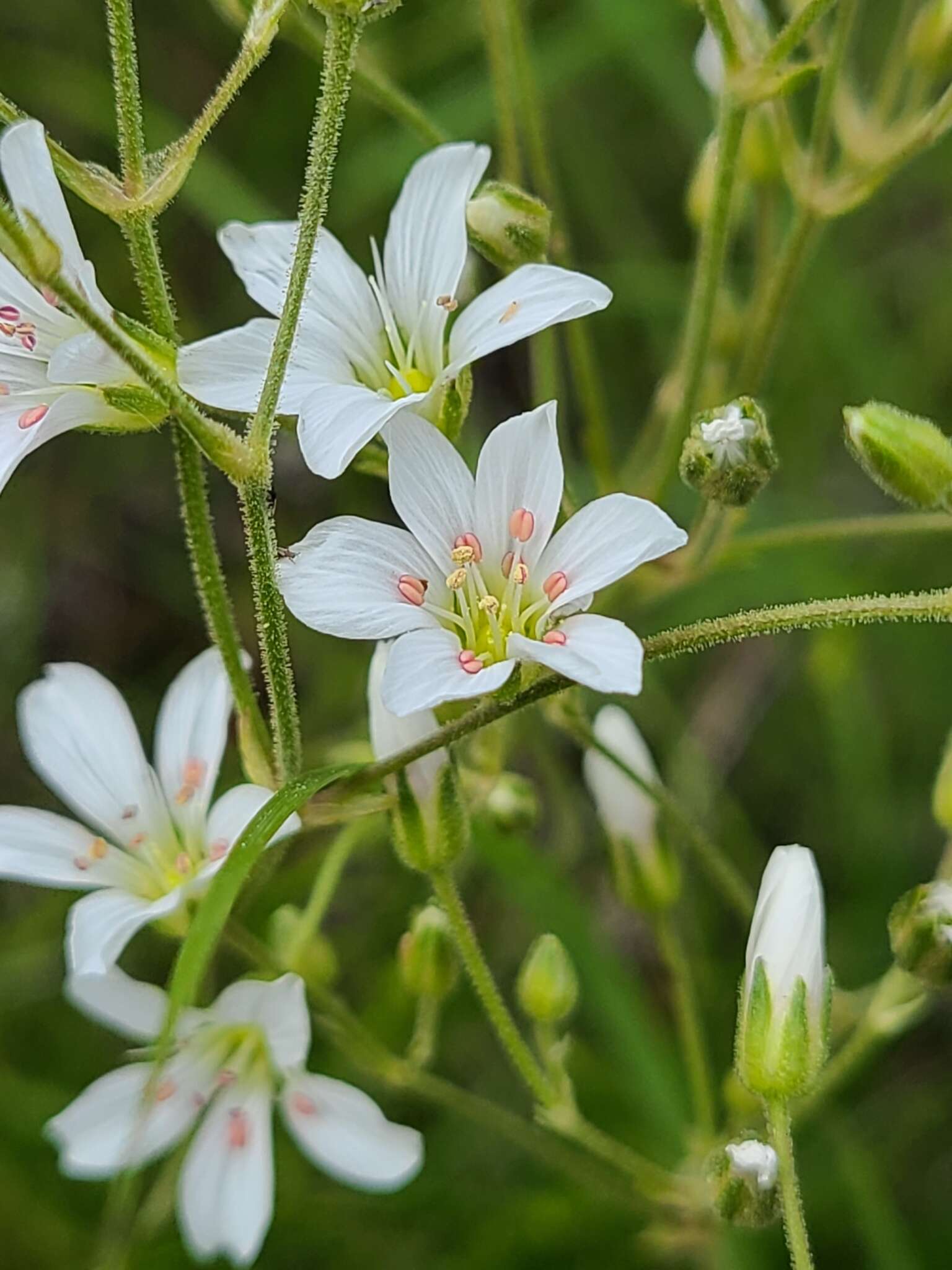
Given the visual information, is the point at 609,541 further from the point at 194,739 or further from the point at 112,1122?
the point at 112,1122

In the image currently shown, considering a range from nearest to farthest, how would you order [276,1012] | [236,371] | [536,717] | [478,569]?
[236,371] → [478,569] → [276,1012] → [536,717]

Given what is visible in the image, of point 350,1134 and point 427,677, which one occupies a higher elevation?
point 427,677

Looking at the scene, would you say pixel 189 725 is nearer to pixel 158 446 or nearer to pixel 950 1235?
pixel 950 1235

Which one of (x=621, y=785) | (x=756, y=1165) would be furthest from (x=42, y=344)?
(x=756, y=1165)

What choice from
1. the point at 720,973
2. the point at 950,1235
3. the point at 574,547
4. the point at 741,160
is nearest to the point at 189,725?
the point at 574,547

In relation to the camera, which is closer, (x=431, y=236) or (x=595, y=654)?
(x=595, y=654)

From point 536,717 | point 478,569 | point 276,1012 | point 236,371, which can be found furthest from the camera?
point 536,717
